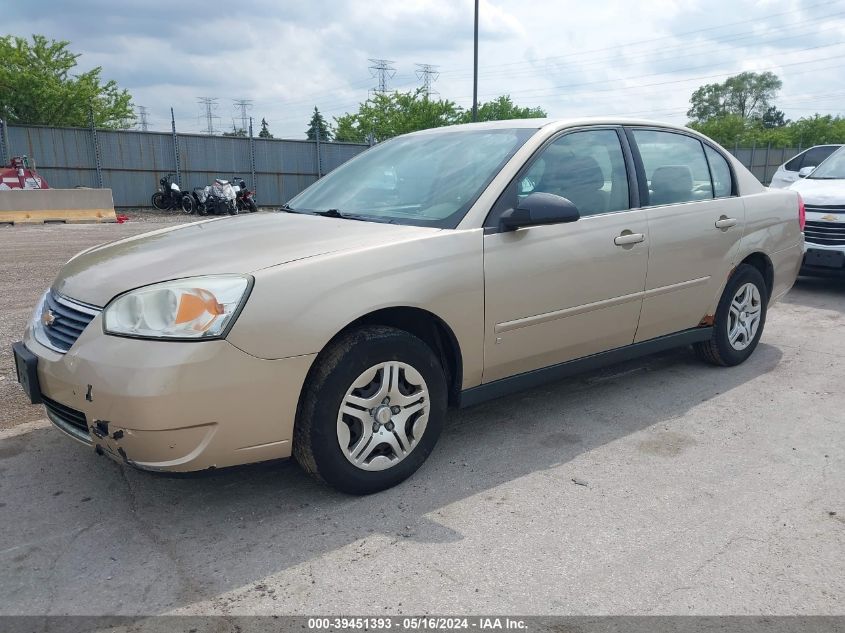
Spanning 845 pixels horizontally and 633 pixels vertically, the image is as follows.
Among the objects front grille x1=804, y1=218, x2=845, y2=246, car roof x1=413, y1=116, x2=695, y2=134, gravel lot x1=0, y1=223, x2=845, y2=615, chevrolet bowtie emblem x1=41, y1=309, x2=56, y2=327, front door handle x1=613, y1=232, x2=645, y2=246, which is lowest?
gravel lot x1=0, y1=223, x2=845, y2=615

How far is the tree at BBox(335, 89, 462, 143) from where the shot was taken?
43.3 m

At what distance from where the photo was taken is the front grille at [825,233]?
289 inches

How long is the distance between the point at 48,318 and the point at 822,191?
8074 mm

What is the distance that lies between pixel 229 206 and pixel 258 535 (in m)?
18.9

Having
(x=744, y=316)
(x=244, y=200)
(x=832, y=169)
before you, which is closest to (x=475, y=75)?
(x=244, y=200)

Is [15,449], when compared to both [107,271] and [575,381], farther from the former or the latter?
[575,381]

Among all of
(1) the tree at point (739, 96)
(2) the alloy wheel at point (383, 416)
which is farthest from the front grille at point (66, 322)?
(1) the tree at point (739, 96)

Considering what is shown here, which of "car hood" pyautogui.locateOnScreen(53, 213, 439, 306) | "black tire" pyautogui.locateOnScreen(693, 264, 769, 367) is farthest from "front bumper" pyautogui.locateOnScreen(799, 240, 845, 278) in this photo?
"car hood" pyautogui.locateOnScreen(53, 213, 439, 306)

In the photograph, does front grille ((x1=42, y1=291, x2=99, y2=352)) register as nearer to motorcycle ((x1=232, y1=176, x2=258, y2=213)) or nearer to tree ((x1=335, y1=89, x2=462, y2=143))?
motorcycle ((x1=232, y1=176, x2=258, y2=213))

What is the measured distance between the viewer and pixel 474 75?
24.5 meters

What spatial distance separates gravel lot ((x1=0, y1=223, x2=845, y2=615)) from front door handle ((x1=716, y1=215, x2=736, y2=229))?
1194 millimetres

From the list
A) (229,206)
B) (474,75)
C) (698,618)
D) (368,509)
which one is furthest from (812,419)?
(474,75)

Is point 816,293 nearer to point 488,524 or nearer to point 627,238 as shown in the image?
point 627,238

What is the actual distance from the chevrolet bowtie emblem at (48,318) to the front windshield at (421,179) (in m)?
1.45
